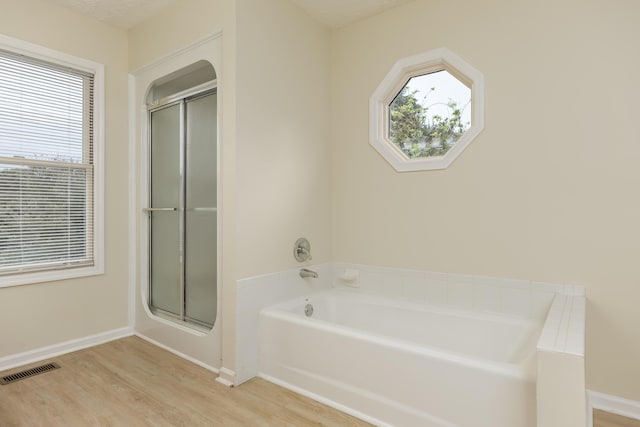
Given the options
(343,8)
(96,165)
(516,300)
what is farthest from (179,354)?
(343,8)

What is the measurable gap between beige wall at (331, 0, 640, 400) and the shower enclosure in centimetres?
124

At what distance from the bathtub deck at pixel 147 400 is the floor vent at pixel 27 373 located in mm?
57

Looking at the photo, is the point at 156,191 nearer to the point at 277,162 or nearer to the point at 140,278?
the point at 140,278

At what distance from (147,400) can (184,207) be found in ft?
4.35

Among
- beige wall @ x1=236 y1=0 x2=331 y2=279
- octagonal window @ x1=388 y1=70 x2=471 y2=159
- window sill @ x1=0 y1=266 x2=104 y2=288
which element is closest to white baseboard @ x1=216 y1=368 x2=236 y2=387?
beige wall @ x1=236 y1=0 x2=331 y2=279

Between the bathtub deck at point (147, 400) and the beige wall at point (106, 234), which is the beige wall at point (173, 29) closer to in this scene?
the beige wall at point (106, 234)

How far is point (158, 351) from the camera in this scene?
2.67 metres

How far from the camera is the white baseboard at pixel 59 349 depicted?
240 centimetres

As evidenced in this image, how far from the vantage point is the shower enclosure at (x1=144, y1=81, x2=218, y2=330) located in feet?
8.48

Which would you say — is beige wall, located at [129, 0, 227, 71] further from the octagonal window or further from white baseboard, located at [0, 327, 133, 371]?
white baseboard, located at [0, 327, 133, 371]

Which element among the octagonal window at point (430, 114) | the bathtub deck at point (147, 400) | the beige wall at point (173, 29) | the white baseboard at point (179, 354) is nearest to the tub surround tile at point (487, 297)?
the octagonal window at point (430, 114)

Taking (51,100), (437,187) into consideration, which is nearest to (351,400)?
(437,187)

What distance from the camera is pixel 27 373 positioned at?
230 cm

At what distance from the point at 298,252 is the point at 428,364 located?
1262 millimetres
